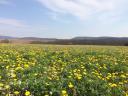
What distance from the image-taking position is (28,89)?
784 centimetres

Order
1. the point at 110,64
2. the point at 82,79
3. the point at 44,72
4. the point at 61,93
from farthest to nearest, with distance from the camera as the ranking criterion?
the point at 110,64 < the point at 44,72 < the point at 82,79 < the point at 61,93

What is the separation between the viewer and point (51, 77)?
9.46 metres

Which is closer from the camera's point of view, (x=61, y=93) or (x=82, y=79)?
(x=61, y=93)

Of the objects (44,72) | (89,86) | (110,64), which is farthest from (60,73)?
(110,64)

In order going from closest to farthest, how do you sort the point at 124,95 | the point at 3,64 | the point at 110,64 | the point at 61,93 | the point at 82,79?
the point at 61,93 → the point at 124,95 → the point at 82,79 → the point at 3,64 → the point at 110,64

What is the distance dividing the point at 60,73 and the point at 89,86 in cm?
206

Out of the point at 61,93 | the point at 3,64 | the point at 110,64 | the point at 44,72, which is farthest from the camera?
the point at 110,64

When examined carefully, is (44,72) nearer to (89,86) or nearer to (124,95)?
(89,86)

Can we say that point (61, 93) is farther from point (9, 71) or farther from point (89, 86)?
point (9, 71)

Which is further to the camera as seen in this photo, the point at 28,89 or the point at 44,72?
the point at 44,72

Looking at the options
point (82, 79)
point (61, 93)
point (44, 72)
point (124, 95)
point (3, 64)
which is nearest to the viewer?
point (61, 93)

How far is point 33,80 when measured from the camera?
27.9 feet

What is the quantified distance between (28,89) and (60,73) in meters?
2.70

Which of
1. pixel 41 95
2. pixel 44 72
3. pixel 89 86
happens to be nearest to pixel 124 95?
pixel 89 86
